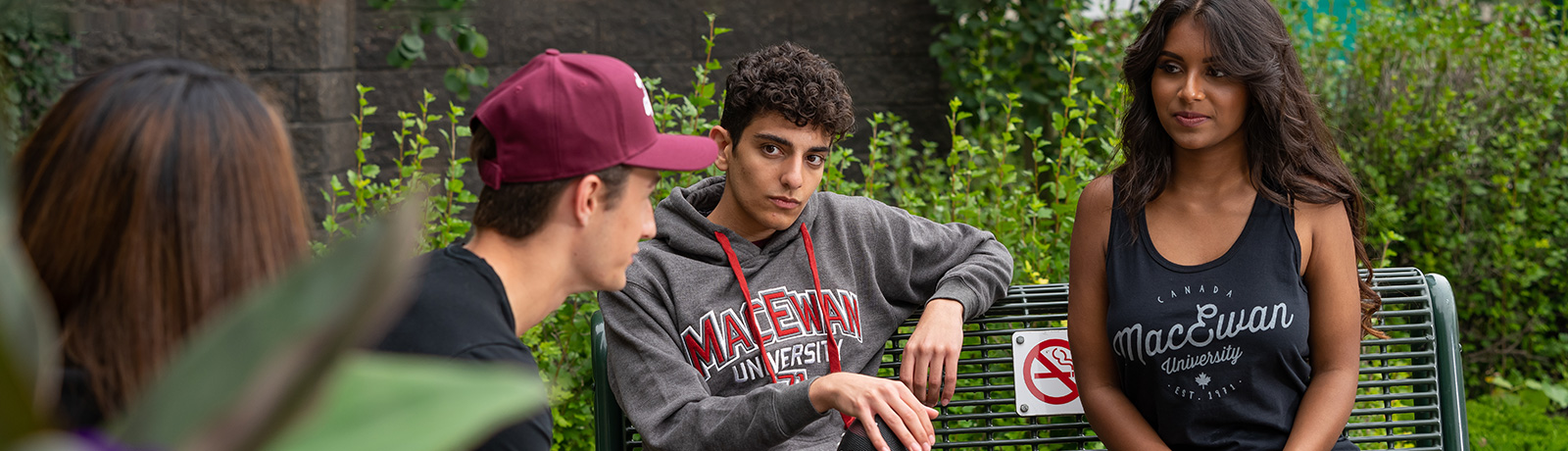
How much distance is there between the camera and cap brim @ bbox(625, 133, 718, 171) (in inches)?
69.3

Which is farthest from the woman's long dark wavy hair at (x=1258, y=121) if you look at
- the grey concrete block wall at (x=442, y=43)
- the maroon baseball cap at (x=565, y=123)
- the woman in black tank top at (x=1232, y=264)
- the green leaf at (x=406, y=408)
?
the grey concrete block wall at (x=442, y=43)

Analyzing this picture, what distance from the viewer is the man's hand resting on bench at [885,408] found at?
1.88 metres

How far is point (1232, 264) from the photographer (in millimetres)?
2215

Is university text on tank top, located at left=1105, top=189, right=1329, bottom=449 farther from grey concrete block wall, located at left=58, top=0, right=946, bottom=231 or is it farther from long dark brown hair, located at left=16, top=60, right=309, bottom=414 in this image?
grey concrete block wall, located at left=58, top=0, right=946, bottom=231

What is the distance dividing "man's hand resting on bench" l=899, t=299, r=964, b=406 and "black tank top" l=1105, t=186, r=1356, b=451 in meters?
0.33

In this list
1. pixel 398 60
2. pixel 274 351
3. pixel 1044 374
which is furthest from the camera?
pixel 398 60

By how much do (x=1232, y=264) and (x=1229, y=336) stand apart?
144mm

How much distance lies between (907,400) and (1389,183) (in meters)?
3.26

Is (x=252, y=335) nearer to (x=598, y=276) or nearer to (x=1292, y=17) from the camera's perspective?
(x=598, y=276)

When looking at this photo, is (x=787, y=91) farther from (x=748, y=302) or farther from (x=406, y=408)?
(x=406, y=408)

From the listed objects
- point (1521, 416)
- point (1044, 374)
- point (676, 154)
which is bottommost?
point (1521, 416)

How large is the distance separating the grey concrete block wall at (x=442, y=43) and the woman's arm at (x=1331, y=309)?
281cm

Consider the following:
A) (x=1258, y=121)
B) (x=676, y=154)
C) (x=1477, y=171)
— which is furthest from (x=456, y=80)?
(x=1477, y=171)

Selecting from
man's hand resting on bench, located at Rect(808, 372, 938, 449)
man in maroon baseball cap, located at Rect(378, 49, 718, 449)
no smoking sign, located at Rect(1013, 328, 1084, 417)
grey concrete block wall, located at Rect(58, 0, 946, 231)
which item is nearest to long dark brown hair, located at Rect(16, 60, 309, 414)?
man in maroon baseball cap, located at Rect(378, 49, 718, 449)
